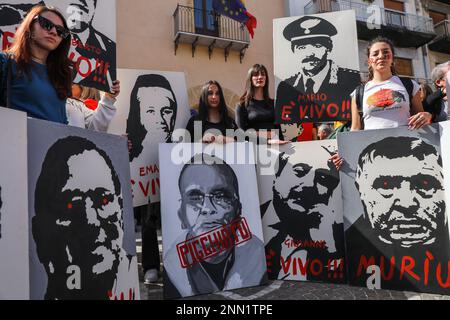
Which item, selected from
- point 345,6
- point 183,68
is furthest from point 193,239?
point 345,6

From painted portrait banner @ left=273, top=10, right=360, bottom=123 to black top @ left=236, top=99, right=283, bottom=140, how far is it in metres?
0.06

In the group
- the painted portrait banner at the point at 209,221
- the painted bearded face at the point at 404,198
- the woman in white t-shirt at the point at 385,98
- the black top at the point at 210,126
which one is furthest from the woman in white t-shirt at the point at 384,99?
the black top at the point at 210,126

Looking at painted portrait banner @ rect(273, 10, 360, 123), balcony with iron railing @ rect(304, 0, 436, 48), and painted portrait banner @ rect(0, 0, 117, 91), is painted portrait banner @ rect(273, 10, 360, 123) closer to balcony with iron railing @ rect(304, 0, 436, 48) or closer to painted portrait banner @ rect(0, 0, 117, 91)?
painted portrait banner @ rect(0, 0, 117, 91)

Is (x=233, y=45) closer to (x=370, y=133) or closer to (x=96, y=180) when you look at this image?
(x=370, y=133)

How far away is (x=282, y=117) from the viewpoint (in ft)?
8.86

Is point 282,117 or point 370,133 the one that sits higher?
point 282,117

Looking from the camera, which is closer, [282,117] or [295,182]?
[295,182]

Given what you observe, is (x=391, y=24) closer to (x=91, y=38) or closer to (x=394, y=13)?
(x=394, y=13)

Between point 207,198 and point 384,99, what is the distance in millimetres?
1148

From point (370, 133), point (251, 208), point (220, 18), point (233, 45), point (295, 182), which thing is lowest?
point (251, 208)

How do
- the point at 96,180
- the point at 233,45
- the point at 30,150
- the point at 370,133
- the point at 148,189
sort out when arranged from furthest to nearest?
the point at 233,45
the point at 148,189
the point at 370,133
the point at 96,180
the point at 30,150

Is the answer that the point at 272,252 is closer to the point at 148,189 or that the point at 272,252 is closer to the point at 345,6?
the point at 148,189
